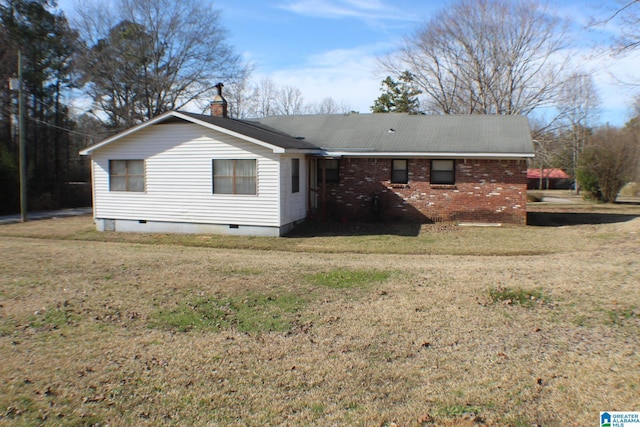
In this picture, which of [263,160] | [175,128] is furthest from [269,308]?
[175,128]

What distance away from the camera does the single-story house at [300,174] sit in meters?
15.1

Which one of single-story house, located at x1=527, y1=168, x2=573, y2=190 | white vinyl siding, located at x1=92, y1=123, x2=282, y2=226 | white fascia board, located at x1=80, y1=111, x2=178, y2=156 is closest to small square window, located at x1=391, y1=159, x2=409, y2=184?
white vinyl siding, located at x1=92, y1=123, x2=282, y2=226

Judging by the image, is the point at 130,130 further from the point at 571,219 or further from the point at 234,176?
the point at 571,219

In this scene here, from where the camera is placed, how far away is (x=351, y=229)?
16.6 metres

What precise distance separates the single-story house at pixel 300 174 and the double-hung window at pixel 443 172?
4 cm

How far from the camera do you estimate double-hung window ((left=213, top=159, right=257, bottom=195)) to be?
15.1 meters

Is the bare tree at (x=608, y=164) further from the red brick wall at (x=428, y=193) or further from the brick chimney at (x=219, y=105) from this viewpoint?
the brick chimney at (x=219, y=105)

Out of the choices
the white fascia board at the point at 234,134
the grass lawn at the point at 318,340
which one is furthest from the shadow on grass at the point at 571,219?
the white fascia board at the point at 234,134

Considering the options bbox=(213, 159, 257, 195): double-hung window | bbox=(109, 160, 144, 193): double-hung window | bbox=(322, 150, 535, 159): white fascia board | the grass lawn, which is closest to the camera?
the grass lawn

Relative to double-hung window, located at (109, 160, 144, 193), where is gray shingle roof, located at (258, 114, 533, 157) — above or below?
above

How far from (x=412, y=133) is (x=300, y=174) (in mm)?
5542

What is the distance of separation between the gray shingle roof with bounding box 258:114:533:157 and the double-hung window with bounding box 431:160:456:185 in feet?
1.80

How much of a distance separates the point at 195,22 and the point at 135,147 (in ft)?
65.9

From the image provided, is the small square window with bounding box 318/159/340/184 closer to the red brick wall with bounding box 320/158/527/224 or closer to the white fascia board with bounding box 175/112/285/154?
Result: the red brick wall with bounding box 320/158/527/224
